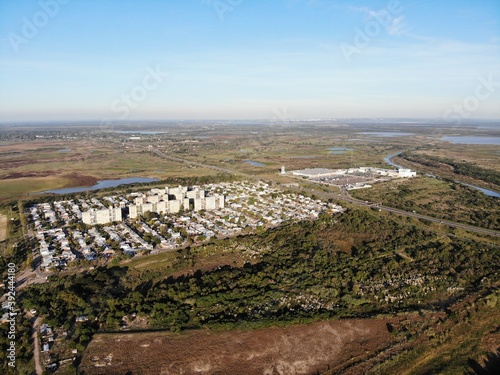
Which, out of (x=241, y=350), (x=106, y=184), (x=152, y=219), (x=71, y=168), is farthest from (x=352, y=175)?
(x=71, y=168)

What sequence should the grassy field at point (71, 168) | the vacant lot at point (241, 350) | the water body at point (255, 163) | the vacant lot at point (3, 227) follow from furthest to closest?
1. the water body at point (255, 163)
2. the grassy field at point (71, 168)
3. the vacant lot at point (3, 227)
4. the vacant lot at point (241, 350)

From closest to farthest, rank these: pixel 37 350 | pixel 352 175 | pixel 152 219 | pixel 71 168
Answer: pixel 37 350, pixel 152 219, pixel 352 175, pixel 71 168

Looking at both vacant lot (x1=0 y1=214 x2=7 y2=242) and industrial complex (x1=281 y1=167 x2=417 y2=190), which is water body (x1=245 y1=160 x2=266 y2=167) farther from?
vacant lot (x1=0 y1=214 x2=7 y2=242)

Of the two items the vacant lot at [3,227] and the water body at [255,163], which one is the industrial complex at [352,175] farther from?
the vacant lot at [3,227]

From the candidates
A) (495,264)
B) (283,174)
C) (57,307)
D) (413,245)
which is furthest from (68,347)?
(283,174)

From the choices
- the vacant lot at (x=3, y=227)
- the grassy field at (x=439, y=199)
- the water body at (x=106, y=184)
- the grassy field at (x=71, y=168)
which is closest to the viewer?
the vacant lot at (x=3, y=227)

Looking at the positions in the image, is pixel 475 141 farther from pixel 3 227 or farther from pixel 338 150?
pixel 3 227

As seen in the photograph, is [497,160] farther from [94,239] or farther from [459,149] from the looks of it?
[94,239]

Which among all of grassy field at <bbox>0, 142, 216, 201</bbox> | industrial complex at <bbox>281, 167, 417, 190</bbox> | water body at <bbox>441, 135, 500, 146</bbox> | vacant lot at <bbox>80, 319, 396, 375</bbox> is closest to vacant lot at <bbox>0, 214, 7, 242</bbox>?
grassy field at <bbox>0, 142, 216, 201</bbox>

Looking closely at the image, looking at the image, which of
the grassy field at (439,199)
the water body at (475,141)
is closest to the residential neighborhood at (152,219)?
the grassy field at (439,199)
